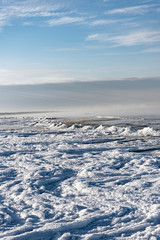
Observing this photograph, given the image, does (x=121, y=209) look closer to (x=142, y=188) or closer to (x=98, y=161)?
(x=142, y=188)

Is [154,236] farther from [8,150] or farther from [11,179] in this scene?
[8,150]

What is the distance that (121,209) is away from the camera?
491 centimetres

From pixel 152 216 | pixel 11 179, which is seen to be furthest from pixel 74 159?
pixel 152 216

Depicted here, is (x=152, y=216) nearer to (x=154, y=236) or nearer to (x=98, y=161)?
(x=154, y=236)

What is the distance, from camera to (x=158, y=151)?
10.9 metres

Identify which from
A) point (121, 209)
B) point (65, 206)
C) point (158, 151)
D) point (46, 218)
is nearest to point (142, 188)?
point (121, 209)

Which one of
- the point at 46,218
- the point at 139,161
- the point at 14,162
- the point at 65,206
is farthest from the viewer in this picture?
the point at 14,162

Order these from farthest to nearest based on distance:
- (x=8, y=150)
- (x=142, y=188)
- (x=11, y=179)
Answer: (x=8, y=150) < (x=11, y=179) < (x=142, y=188)

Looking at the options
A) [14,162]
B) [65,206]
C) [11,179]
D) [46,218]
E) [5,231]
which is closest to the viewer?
[5,231]

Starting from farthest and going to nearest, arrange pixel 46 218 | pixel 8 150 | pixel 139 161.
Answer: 1. pixel 8 150
2. pixel 139 161
3. pixel 46 218

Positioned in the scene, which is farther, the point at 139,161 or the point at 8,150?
the point at 8,150

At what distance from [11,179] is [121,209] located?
12.0 ft

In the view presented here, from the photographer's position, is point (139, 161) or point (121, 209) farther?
point (139, 161)

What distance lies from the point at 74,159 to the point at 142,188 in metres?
3.92
